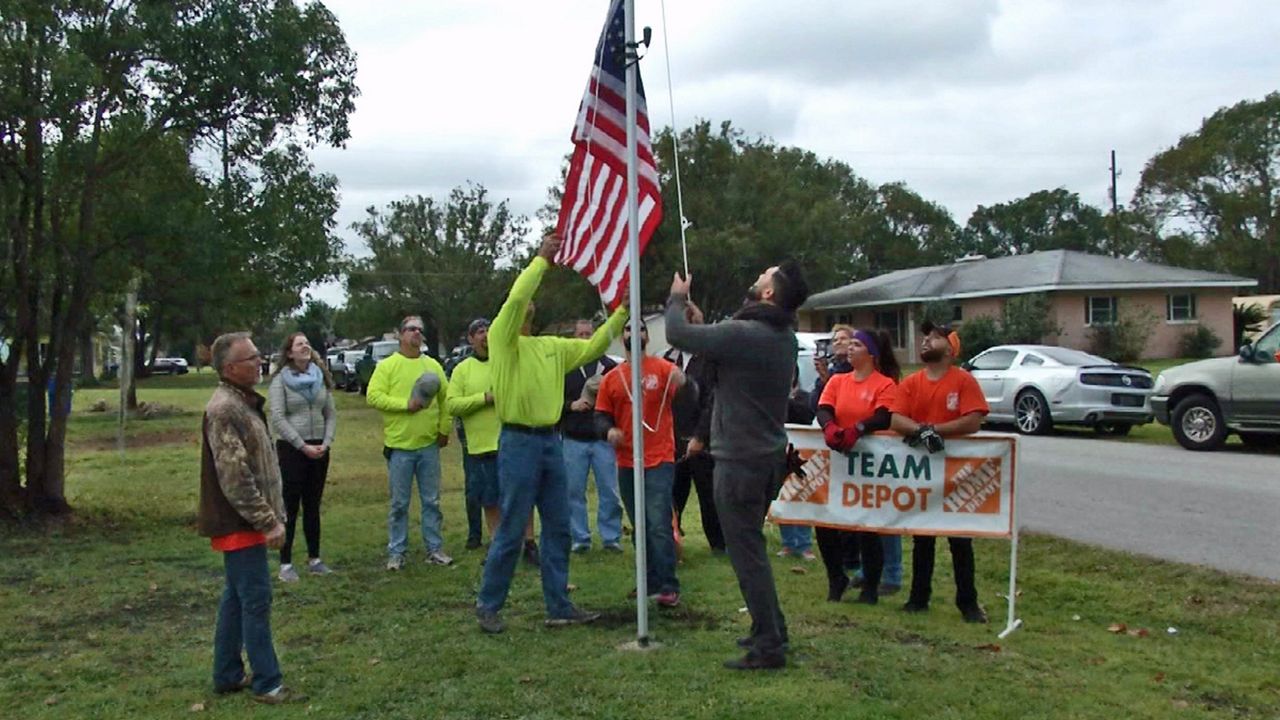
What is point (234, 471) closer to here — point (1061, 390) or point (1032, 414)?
point (1061, 390)

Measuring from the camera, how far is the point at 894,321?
163ft

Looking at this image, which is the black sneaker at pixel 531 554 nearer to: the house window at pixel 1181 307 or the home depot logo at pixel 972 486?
the home depot logo at pixel 972 486

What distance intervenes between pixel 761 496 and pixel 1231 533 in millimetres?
6190

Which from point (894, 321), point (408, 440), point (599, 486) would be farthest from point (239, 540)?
point (894, 321)

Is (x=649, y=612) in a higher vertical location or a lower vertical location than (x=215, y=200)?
lower

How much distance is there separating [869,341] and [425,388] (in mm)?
3507

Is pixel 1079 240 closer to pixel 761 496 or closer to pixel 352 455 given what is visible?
pixel 352 455

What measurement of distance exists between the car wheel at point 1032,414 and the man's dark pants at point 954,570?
559 inches

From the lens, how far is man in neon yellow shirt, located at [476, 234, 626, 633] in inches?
272

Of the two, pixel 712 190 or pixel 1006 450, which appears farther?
pixel 712 190

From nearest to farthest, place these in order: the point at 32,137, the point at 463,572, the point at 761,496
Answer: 1. the point at 761,496
2. the point at 463,572
3. the point at 32,137

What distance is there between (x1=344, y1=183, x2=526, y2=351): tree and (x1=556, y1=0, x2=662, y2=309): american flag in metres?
47.9

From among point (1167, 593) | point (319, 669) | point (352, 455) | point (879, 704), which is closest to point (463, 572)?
point (319, 669)

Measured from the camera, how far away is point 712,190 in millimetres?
48156
